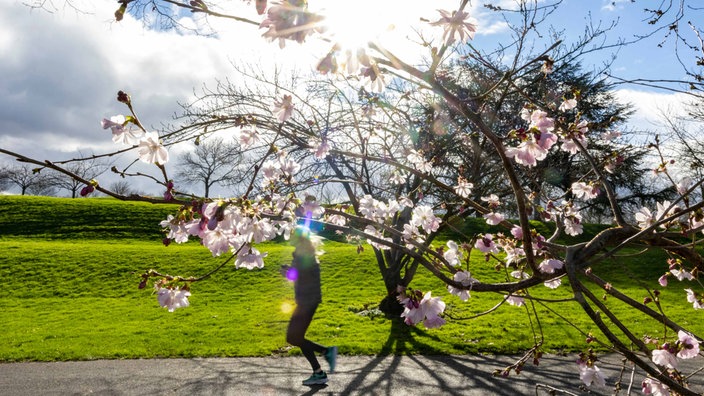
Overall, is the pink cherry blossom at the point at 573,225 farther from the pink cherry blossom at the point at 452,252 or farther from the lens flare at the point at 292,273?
the lens flare at the point at 292,273

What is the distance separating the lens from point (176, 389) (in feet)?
19.9

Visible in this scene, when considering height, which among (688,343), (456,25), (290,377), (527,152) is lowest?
(290,377)

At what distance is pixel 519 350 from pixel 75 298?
12.2 metres

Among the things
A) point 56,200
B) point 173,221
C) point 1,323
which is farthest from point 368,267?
point 56,200

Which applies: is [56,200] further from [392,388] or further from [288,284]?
[392,388]

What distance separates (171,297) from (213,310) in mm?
10197

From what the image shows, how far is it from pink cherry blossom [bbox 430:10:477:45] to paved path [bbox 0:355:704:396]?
5.03 metres

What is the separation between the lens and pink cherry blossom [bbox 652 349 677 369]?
206 centimetres

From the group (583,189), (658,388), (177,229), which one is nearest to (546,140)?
(177,229)

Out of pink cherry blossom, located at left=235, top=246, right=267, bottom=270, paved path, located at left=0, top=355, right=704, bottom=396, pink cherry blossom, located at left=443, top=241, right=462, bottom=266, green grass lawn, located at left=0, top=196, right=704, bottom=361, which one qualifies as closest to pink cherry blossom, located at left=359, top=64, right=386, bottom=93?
pink cherry blossom, located at left=235, top=246, right=267, bottom=270

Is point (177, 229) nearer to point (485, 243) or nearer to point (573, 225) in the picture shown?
point (485, 243)

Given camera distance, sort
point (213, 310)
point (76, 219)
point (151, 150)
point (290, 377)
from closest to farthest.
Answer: point (151, 150) → point (290, 377) → point (213, 310) → point (76, 219)

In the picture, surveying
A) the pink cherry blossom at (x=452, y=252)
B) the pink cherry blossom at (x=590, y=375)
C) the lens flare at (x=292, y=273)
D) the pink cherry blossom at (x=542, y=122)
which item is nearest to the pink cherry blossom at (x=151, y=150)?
the pink cherry blossom at (x=542, y=122)

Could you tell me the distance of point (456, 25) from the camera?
1.60m
